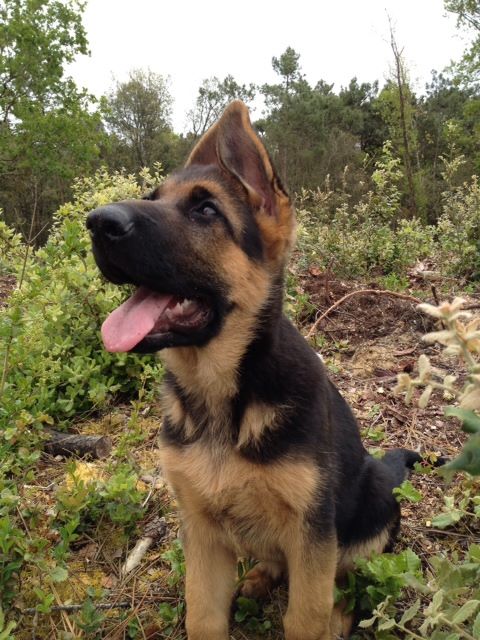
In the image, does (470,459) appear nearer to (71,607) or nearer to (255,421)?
(255,421)

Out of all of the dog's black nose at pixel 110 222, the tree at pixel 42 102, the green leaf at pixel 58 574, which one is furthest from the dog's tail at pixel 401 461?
the tree at pixel 42 102

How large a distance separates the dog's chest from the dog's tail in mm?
1182

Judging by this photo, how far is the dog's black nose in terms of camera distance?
2176mm

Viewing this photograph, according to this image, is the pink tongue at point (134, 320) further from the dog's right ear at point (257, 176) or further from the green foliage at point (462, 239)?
the green foliage at point (462, 239)

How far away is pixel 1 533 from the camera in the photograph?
2.60 m

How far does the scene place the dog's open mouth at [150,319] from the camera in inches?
94.0

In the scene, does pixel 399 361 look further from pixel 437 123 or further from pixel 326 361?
pixel 437 123

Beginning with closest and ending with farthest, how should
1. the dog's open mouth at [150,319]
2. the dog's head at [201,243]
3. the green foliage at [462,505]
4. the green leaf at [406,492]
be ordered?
the dog's head at [201,243] < the dog's open mouth at [150,319] < the green foliage at [462,505] < the green leaf at [406,492]

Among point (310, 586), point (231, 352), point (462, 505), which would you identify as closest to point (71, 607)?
point (310, 586)

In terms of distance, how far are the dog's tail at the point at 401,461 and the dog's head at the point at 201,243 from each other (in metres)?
1.59

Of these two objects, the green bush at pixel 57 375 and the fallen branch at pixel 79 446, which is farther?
the fallen branch at pixel 79 446

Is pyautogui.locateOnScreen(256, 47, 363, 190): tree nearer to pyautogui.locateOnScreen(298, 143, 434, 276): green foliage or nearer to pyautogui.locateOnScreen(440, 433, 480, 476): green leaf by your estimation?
pyautogui.locateOnScreen(298, 143, 434, 276): green foliage

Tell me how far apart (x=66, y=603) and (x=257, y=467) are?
1291 millimetres

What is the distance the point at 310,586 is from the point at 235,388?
96cm
